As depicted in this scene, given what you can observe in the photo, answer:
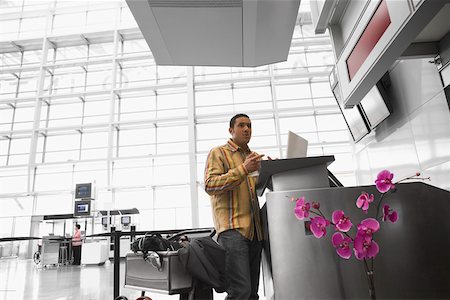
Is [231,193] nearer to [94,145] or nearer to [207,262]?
[207,262]

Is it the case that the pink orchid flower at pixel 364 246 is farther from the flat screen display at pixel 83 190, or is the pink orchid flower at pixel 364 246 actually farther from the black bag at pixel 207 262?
the flat screen display at pixel 83 190

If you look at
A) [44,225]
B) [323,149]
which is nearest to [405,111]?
[323,149]

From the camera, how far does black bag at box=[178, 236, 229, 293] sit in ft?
5.36

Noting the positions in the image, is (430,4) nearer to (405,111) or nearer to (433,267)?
(433,267)

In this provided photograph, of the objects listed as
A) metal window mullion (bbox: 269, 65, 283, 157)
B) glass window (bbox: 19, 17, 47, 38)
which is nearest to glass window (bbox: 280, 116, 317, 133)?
metal window mullion (bbox: 269, 65, 283, 157)

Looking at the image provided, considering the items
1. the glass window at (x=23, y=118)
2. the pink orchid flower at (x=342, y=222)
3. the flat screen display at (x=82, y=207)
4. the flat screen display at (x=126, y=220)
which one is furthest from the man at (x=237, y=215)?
the glass window at (x=23, y=118)

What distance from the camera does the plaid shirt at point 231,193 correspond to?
1649mm

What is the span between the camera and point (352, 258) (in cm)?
156

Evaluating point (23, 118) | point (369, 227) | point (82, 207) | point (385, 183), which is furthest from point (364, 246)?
point (23, 118)

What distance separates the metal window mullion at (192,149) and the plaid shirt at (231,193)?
8.40 meters

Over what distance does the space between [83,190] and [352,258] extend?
342 inches

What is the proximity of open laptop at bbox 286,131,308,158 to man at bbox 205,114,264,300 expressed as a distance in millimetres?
173

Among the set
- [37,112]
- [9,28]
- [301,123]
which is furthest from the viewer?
[9,28]

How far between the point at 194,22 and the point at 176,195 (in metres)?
9.36
